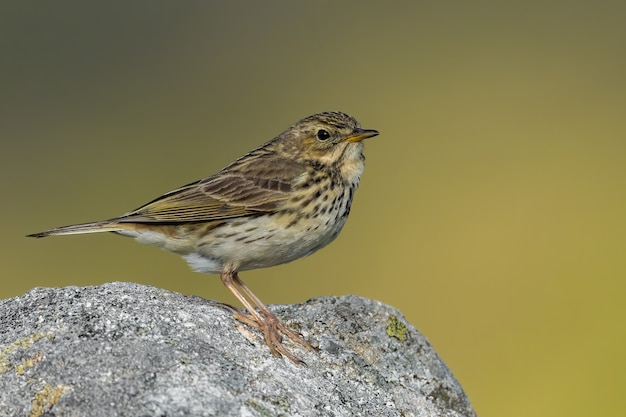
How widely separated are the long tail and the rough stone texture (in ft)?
3.46

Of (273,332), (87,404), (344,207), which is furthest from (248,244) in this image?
(87,404)

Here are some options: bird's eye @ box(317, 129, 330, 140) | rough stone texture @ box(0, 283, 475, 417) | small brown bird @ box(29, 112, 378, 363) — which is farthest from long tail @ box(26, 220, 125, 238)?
bird's eye @ box(317, 129, 330, 140)

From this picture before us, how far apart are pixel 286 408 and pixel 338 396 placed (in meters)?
0.44

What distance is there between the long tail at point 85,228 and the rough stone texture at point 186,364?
1053mm

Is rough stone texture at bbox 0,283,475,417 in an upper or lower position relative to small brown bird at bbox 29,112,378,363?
lower

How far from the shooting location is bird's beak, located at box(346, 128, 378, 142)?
6.06m

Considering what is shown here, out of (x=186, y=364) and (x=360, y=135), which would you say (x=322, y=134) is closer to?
(x=360, y=135)

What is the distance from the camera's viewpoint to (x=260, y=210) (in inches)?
222

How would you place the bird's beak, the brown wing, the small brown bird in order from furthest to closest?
the bird's beak < the brown wing < the small brown bird

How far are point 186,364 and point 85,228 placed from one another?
212 centimetres

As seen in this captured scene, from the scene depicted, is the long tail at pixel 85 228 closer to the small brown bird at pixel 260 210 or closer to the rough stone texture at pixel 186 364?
the small brown bird at pixel 260 210

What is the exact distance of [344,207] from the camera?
19.2 ft

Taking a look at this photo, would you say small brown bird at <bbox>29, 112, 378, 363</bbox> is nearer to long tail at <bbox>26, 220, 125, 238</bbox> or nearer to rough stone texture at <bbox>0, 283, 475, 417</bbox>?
long tail at <bbox>26, 220, 125, 238</bbox>

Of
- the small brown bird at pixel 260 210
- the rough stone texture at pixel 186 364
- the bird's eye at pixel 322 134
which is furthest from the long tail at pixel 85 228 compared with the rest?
the bird's eye at pixel 322 134
